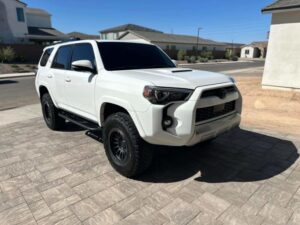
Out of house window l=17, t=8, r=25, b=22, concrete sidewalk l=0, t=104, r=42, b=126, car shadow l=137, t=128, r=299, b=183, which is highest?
house window l=17, t=8, r=25, b=22

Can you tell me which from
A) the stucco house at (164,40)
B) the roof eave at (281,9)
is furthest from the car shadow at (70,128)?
the stucco house at (164,40)

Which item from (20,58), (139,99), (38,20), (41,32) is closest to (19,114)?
(139,99)

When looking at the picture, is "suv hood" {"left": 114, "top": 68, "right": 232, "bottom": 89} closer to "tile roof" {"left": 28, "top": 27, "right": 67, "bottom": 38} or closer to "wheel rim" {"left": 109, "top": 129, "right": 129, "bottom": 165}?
"wheel rim" {"left": 109, "top": 129, "right": 129, "bottom": 165}

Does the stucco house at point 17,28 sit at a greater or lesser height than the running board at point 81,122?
greater

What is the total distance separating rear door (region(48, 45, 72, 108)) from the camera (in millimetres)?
4723

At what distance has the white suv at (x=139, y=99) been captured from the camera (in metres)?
2.88

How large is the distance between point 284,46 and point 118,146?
8.90m

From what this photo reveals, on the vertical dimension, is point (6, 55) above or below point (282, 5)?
below

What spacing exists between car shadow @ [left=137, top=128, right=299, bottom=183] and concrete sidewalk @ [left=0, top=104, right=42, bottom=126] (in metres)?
4.44

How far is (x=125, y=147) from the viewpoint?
3.42m

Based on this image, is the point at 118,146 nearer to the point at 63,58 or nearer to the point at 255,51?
the point at 63,58

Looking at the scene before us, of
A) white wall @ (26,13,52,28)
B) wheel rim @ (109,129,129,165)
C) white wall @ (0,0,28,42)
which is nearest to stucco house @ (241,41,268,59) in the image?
white wall @ (26,13,52,28)

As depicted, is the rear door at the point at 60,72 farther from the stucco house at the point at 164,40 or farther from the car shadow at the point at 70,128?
the stucco house at the point at 164,40

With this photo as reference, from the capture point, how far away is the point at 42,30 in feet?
127
